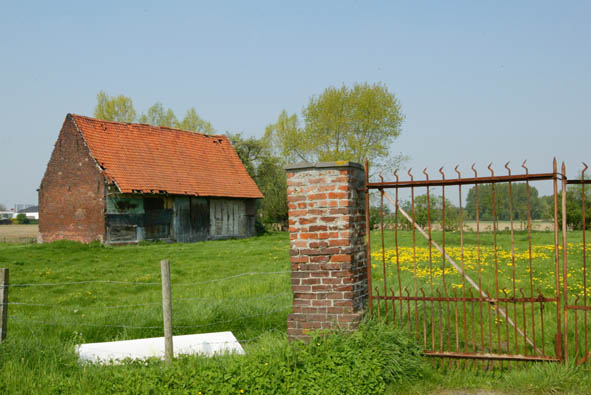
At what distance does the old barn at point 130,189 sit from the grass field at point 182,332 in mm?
9189

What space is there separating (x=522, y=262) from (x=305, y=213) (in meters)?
10.4

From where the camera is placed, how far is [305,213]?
6.53 metres

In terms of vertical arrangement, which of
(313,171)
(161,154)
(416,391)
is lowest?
(416,391)

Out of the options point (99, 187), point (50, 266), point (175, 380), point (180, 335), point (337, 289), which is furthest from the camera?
point (99, 187)

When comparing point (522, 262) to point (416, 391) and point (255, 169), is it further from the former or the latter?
point (255, 169)

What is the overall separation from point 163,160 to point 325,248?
76.2ft

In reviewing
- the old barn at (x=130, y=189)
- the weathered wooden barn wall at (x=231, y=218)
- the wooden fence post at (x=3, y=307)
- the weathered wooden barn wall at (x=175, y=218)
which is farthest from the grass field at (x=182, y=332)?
the weathered wooden barn wall at (x=231, y=218)

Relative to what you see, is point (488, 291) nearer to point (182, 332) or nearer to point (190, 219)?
point (182, 332)

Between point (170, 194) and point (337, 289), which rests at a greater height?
point (170, 194)

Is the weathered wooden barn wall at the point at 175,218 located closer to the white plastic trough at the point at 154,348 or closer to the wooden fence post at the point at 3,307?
the white plastic trough at the point at 154,348

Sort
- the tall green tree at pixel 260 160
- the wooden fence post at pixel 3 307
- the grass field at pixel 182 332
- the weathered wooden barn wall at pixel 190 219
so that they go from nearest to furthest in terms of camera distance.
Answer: the grass field at pixel 182 332
the wooden fence post at pixel 3 307
the weathered wooden barn wall at pixel 190 219
the tall green tree at pixel 260 160

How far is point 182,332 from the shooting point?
8117mm

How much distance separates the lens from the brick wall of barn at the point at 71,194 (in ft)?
81.9

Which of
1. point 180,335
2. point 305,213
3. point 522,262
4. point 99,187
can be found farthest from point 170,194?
point 305,213
